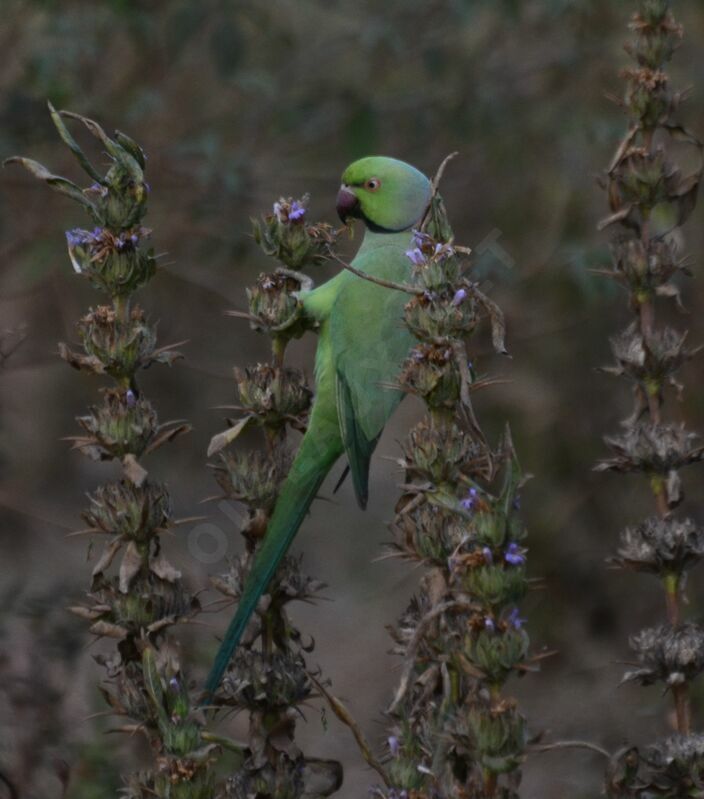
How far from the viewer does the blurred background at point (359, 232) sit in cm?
420

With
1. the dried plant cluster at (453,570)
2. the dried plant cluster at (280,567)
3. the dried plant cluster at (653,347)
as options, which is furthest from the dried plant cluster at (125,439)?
the dried plant cluster at (653,347)

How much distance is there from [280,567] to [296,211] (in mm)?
429

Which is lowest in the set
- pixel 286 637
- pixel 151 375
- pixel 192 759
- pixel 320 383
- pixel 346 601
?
pixel 192 759

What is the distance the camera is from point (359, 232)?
13.9 feet

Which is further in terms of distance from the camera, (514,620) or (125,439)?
(125,439)

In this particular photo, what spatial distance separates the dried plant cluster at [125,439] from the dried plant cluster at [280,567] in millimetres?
107

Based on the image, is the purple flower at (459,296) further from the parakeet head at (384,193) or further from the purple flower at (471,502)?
the parakeet head at (384,193)

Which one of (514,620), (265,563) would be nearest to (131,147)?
(265,563)

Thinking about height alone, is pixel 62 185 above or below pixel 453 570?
above

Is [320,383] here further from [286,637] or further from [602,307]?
[602,307]

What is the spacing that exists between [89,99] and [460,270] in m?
3.17

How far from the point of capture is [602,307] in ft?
Result: 16.9

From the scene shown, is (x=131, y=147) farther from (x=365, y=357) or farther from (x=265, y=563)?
(x=365, y=357)

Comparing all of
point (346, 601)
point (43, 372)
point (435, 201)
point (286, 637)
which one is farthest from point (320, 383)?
point (43, 372)
